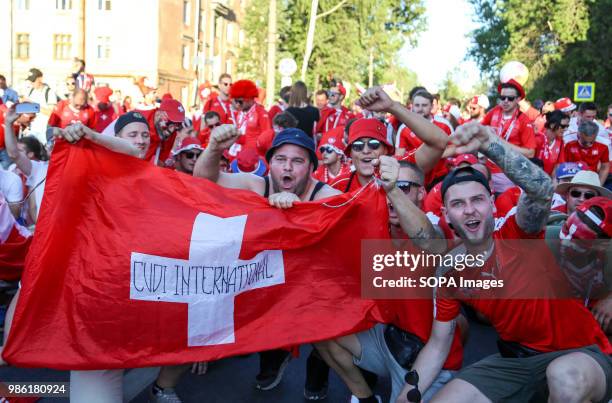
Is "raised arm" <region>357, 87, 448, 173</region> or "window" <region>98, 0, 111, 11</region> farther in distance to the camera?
"window" <region>98, 0, 111, 11</region>

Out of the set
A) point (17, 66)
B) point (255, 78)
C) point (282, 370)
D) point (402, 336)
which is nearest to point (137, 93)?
point (282, 370)

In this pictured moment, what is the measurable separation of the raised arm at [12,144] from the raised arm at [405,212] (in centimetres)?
336

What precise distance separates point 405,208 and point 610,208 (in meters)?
A: 1.17

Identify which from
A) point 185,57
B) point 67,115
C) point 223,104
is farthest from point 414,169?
point 185,57

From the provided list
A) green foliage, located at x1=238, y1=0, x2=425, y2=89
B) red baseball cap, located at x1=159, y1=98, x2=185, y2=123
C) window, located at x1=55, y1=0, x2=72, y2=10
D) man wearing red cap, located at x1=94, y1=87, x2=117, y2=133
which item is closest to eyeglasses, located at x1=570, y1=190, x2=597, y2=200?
red baseball cap, located at x1=159, y1=98, x2=185, y2=123

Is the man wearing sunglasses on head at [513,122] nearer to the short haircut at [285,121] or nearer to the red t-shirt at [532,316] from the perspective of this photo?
the short haircut at [285,121]

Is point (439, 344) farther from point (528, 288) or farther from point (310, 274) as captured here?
point (310, 274)

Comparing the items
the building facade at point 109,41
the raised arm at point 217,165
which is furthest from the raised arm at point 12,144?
the building facade at point 109,41

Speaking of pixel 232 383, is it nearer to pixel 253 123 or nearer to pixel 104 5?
pixel 253 123

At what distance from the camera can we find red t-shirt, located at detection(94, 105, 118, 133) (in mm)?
11159

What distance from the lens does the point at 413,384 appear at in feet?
12.7

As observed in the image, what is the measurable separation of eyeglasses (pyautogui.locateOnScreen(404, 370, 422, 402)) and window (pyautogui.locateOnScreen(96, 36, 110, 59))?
159 feet

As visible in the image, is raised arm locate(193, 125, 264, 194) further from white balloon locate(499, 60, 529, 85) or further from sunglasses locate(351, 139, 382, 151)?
white balloon locate(499, 60, 529, 85)

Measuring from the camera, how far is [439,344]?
4004 mm
